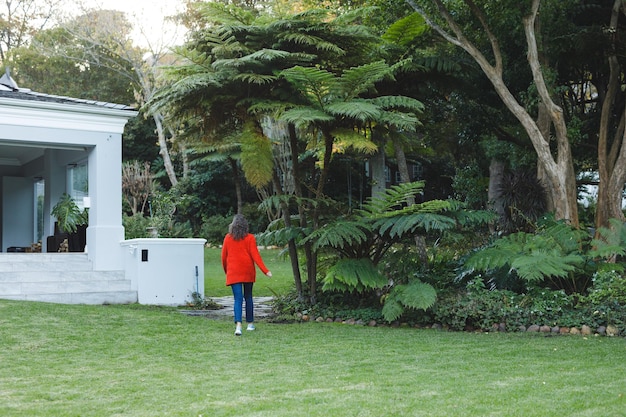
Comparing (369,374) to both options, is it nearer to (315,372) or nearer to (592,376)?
(315,372)

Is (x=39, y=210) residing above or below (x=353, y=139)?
below

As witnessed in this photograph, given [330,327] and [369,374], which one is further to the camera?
[330,327]

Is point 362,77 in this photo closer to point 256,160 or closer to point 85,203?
point 256,160

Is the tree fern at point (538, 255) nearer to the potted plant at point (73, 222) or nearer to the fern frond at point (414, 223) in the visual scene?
the fern frond at point (414, 223)

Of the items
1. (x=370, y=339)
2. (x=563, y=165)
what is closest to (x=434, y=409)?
(x=370, y=339)

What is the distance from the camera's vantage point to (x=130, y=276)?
12.3 m

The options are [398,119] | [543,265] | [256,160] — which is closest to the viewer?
[543,265]

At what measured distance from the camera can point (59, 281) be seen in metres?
11.8

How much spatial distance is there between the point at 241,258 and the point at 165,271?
3873 mm

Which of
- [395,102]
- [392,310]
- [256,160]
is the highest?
[395,102]

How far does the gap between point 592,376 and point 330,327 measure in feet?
12.9

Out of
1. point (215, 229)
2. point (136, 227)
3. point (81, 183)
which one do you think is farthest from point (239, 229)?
point (215, 229)

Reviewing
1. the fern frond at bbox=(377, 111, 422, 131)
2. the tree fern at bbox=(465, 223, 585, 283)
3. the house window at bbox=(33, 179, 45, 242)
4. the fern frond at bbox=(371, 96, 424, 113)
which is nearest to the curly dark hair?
the fern frond at bbox=(377, 111, 422, 131)

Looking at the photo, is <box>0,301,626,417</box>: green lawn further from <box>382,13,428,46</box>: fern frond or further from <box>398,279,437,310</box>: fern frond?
<box>382,13,428,46</box>: fern frond
